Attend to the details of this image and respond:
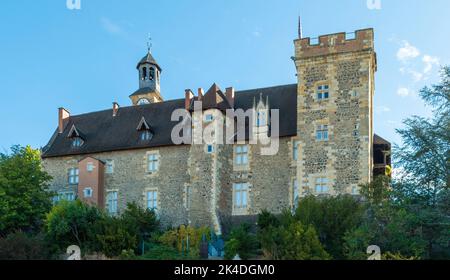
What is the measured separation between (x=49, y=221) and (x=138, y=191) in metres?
6.79

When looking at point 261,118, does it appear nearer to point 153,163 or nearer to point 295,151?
point 295,151

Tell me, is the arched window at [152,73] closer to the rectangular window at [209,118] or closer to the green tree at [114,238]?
the rectangular window at [209,118]

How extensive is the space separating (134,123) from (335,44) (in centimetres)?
1410

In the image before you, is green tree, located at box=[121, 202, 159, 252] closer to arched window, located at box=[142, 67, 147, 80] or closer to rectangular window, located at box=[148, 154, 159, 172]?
rectangular window, located at box=[148, 154, 159, 172]

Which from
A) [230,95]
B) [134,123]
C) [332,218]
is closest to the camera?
[332,218]

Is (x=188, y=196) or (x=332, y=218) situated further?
(x=188, y=196)

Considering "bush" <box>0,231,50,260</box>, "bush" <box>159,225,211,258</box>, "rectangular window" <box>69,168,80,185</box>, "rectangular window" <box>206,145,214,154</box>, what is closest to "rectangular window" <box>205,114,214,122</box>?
"rectangular window" <box>206,145,214,154</box>

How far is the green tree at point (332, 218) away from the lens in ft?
96.1

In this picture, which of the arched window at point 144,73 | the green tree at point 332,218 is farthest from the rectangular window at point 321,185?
the arched window at point 144,73

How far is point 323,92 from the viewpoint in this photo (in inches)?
1436

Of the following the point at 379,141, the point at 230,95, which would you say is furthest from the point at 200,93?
the point at 379,141

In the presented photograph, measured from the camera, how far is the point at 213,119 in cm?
3747

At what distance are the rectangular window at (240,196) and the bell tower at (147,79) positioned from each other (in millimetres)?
18818
